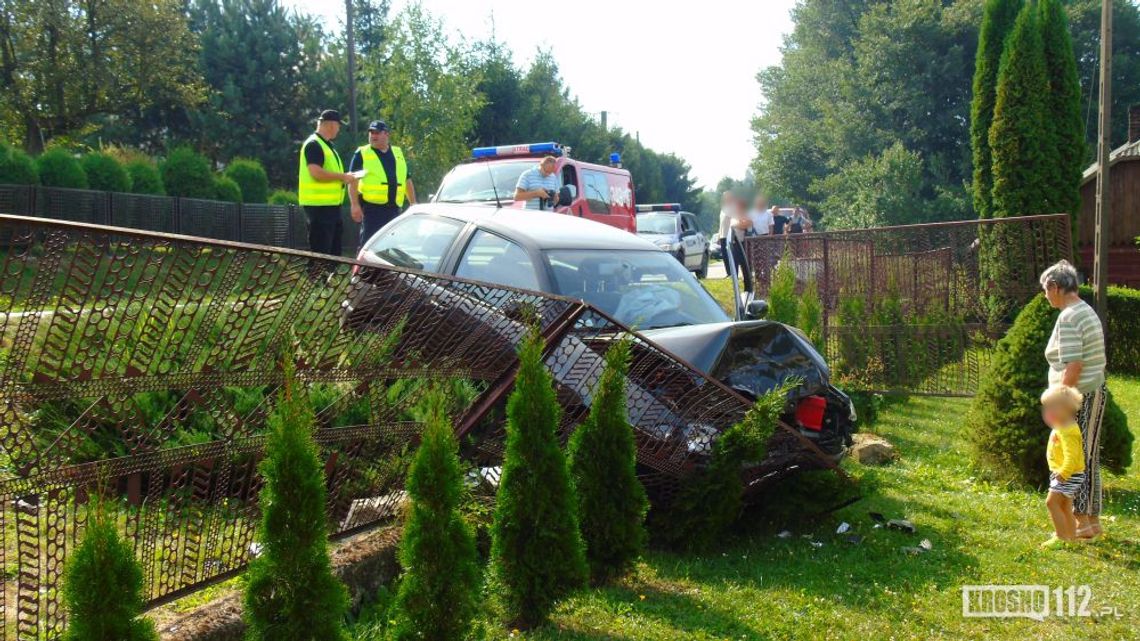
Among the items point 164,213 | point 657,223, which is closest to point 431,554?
point 164,213

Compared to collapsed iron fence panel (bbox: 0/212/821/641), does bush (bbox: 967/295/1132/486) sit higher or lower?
lower

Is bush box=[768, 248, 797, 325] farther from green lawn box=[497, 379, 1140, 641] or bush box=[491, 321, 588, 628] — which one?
bush box=[491, 321, 588, 628]

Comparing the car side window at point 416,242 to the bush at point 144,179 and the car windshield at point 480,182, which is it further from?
the bush at point 144,179

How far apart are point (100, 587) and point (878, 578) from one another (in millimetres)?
3579

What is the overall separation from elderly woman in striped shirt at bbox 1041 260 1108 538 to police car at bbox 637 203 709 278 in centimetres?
1665

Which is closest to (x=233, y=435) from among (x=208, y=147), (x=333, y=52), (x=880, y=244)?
(x=880, y=244)

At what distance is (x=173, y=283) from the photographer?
3.03 m

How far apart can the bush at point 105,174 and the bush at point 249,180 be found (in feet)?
17.1

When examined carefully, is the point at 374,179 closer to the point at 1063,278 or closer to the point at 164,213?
the point at 1063,278

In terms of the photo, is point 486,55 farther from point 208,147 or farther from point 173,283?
point 173,283

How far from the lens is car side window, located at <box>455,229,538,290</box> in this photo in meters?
5.99

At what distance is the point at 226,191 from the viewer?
20844 millimetres

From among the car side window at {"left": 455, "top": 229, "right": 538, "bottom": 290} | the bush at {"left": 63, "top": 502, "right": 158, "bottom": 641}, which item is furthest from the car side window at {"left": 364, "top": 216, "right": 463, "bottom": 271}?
the bush at {"left": 63, "top": 502, "right": 158, "bottom": 641}

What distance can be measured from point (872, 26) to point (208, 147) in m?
27.5
